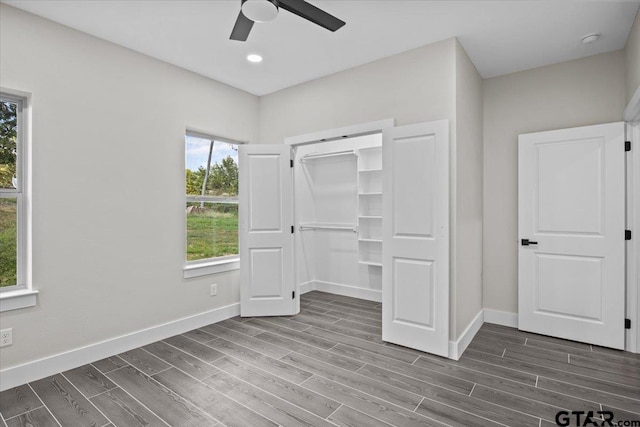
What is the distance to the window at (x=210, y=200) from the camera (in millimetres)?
3936

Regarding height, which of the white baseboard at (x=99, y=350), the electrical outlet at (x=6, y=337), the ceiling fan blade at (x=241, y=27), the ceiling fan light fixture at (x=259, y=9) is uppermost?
the ceiling fan blade at (x=241, y=27)

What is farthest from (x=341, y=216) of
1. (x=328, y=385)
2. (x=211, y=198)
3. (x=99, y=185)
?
(x=99, y=185)

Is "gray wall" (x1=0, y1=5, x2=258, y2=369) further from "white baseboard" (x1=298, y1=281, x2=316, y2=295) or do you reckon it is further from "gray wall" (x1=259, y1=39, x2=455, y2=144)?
"white baseboard" (x1=298, y1=281, x2=316, y2=295)

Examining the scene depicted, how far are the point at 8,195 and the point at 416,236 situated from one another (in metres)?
3.34

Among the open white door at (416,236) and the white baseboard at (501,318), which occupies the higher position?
the open white door at (416,236)

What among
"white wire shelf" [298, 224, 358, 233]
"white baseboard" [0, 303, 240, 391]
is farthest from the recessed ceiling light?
"white baseboard" [0, 303, 240, 391]

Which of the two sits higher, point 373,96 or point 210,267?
point 373,96

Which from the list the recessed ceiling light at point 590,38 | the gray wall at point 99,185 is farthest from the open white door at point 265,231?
the recessed ceiling light at point 590,38

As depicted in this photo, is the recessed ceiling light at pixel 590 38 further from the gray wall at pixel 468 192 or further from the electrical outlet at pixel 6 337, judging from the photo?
the electrical outlet at pixel 6 337

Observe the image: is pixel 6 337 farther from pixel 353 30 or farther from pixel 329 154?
pixel 329 154

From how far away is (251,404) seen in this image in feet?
7.64

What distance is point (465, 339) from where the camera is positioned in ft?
10.6

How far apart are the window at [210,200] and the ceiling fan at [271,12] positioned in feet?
6.34

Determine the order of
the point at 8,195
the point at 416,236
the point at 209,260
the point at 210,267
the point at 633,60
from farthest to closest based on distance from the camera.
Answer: the point at 209,260 < the point at 210,267 < the point at 416,236 < the point at 633,60 < the point at 8,195
